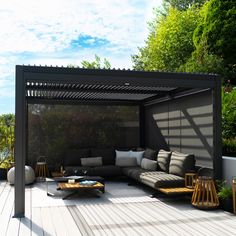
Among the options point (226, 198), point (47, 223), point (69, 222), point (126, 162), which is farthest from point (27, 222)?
point (126, 162)

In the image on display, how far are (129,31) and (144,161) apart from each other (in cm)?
1559

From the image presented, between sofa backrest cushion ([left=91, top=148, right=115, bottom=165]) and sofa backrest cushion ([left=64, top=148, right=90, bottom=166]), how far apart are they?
25cm

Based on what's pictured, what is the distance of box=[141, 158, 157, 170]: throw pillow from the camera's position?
9586mm

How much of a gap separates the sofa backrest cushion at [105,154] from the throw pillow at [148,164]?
1336mm

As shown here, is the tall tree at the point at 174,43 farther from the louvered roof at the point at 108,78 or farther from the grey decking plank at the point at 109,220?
the grey decking plank at the point at 109,220

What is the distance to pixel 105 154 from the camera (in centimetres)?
1123

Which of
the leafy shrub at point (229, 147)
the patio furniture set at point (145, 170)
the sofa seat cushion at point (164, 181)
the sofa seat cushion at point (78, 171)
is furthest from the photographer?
the sofa seat cushion at point (78, 171)

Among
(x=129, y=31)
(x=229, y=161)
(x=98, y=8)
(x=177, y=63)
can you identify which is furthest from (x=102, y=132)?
(x=129, y=31)

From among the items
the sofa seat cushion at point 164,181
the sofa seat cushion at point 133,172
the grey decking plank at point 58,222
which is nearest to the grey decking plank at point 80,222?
the grey decking plank at point 58,222

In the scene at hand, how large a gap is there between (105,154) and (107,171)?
1002 millimetres

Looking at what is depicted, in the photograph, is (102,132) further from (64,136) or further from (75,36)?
(75,36)

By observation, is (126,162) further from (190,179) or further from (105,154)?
(190,179)

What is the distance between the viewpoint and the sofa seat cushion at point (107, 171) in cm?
1019

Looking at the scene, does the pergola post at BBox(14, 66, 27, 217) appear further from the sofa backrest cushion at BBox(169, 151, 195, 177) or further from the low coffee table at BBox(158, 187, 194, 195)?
the sofa backrest cushion at BBox(169, 151, 195, 177)
